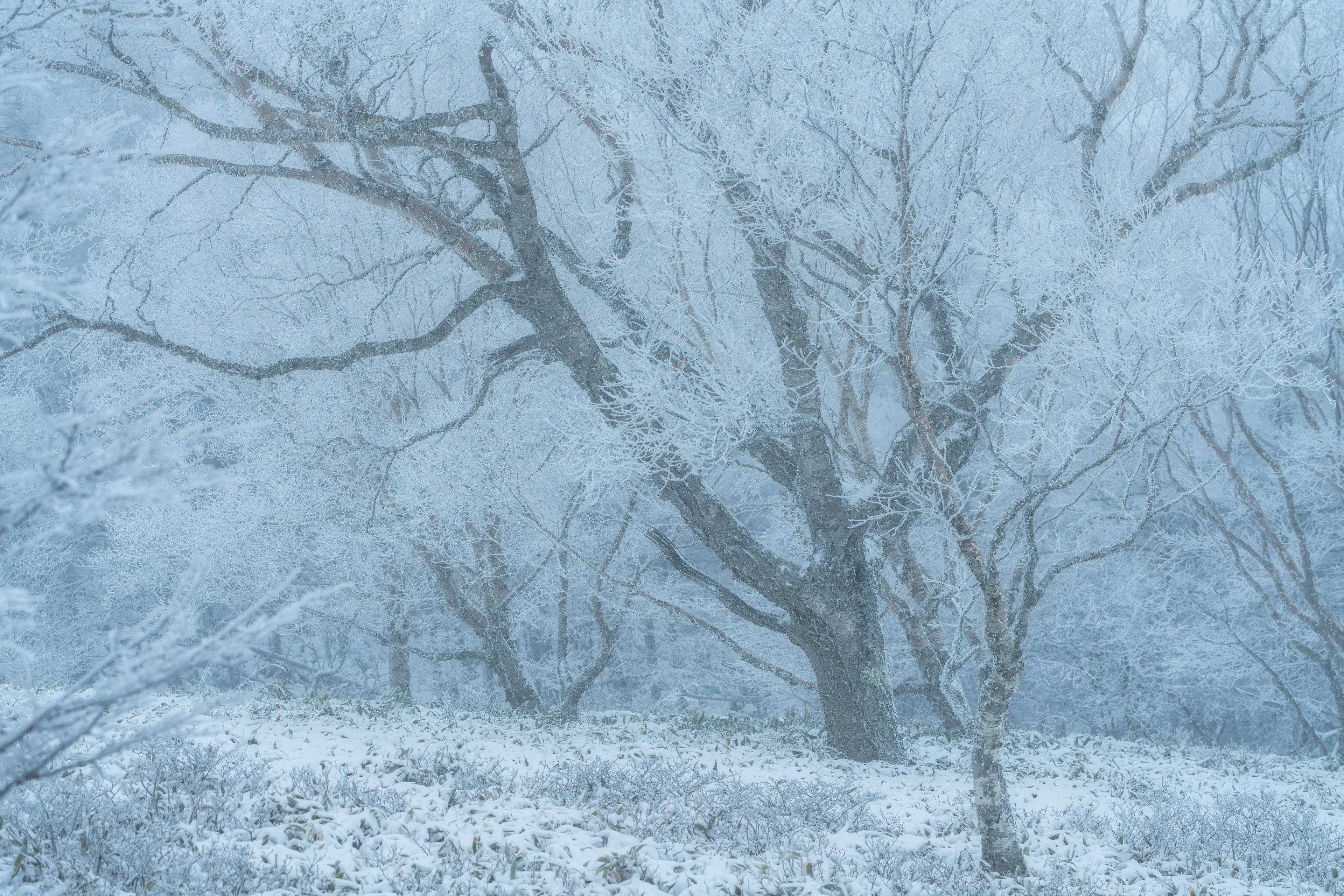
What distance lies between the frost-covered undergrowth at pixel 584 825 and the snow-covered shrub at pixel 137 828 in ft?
0.03

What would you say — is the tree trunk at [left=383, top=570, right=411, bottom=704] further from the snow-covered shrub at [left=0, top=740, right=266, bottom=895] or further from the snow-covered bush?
the snow-covered bush

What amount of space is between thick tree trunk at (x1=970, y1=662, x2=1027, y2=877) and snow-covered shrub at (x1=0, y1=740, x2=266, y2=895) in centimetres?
320

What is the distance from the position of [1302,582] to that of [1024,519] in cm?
694

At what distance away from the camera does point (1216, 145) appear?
345 inches

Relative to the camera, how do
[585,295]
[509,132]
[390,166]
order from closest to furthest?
[509,132] < [390,166] < [585,295]

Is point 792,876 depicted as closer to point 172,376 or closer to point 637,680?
point 172,376

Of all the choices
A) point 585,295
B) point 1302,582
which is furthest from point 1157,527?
point 585,295

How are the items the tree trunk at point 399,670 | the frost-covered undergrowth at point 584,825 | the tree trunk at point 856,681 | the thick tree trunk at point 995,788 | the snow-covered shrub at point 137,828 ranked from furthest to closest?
Answer: the tree trunk at point 399,670 < the tree trunk at point 856,681 < the thick tree trunk at point 995,788 < the frost-covered undergrowth at point 584,825 < the snow-covered shrub at point 137,828

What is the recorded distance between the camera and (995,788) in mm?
3891

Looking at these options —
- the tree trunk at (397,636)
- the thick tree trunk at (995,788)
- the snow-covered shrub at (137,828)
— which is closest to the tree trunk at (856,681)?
the thick tree trunk at (995,788)

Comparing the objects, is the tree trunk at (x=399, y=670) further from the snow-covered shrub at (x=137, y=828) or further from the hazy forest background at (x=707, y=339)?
the snow-covered shrub at (x=137, y=828)

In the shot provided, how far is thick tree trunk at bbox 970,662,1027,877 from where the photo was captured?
388 cm

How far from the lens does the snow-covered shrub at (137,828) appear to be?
2996mm

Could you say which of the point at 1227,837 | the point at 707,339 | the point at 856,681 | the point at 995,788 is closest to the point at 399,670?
the point at 707,339
